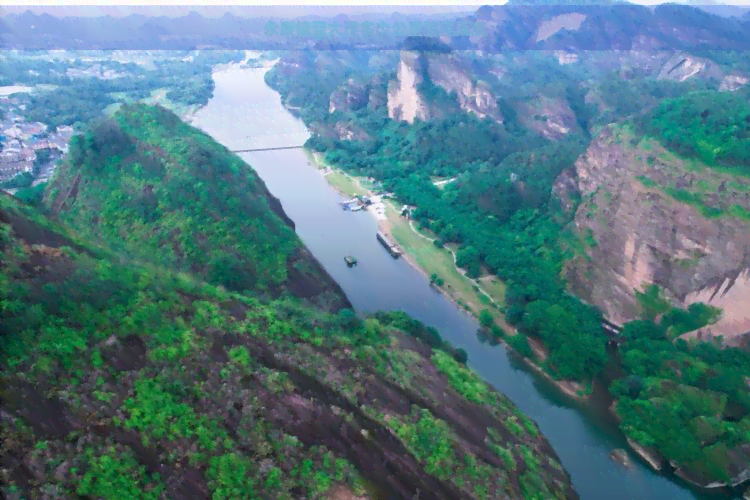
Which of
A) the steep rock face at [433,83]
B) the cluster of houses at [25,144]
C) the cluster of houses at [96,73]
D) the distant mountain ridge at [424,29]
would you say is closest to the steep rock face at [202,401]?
the distant mountain ridge at [424,29]

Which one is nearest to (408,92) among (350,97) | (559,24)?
(350,97)

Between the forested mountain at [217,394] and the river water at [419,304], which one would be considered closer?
the forested mountain at [217,394]

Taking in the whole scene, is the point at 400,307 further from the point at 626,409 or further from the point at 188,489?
the point at 188,489

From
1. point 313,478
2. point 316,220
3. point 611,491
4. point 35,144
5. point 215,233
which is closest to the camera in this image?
point 313,478

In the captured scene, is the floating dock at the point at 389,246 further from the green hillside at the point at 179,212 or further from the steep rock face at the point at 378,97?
the steep rock face at the point at 378,97

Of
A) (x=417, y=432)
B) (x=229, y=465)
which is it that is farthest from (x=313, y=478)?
(x=417, y=432)

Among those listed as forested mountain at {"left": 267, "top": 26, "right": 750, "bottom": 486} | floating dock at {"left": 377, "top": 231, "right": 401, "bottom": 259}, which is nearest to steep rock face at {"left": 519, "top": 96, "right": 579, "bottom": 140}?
forested mountain at {"left": 267, "top": 26, "right": 750, "bottom": 486}

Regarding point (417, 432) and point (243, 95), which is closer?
point (417, 432)
